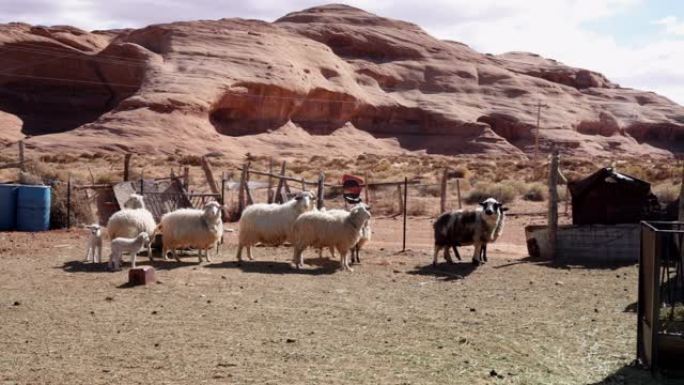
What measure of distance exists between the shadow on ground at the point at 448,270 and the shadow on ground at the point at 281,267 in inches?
64.0

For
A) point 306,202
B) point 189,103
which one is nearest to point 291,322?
point 306,202

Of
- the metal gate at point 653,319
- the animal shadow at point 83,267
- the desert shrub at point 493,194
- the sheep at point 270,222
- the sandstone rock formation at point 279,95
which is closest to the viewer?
the metal gate at point 653,319

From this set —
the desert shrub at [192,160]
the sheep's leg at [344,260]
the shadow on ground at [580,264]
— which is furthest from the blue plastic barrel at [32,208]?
the desert shrub at [192,160]

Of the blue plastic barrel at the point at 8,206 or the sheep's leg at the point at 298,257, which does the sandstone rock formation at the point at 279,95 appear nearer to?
the blue plastic barrel at the point at 8,206

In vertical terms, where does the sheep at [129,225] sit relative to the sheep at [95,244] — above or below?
above

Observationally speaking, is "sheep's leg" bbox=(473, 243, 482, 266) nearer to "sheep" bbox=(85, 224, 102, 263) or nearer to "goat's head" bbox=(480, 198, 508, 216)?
"goat's head" bbox=(480, 198, 508, 216)

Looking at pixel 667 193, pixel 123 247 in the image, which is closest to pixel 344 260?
pixel 123 247

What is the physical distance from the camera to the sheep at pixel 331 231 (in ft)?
52.6

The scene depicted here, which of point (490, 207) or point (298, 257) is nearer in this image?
point (298, 257)

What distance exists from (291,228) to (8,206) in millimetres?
8639

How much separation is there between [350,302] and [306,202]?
197 inches

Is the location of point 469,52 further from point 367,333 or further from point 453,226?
point 367,333

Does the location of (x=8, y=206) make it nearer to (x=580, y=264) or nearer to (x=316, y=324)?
(x=316, y=324)

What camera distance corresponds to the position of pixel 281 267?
53.4 ft
